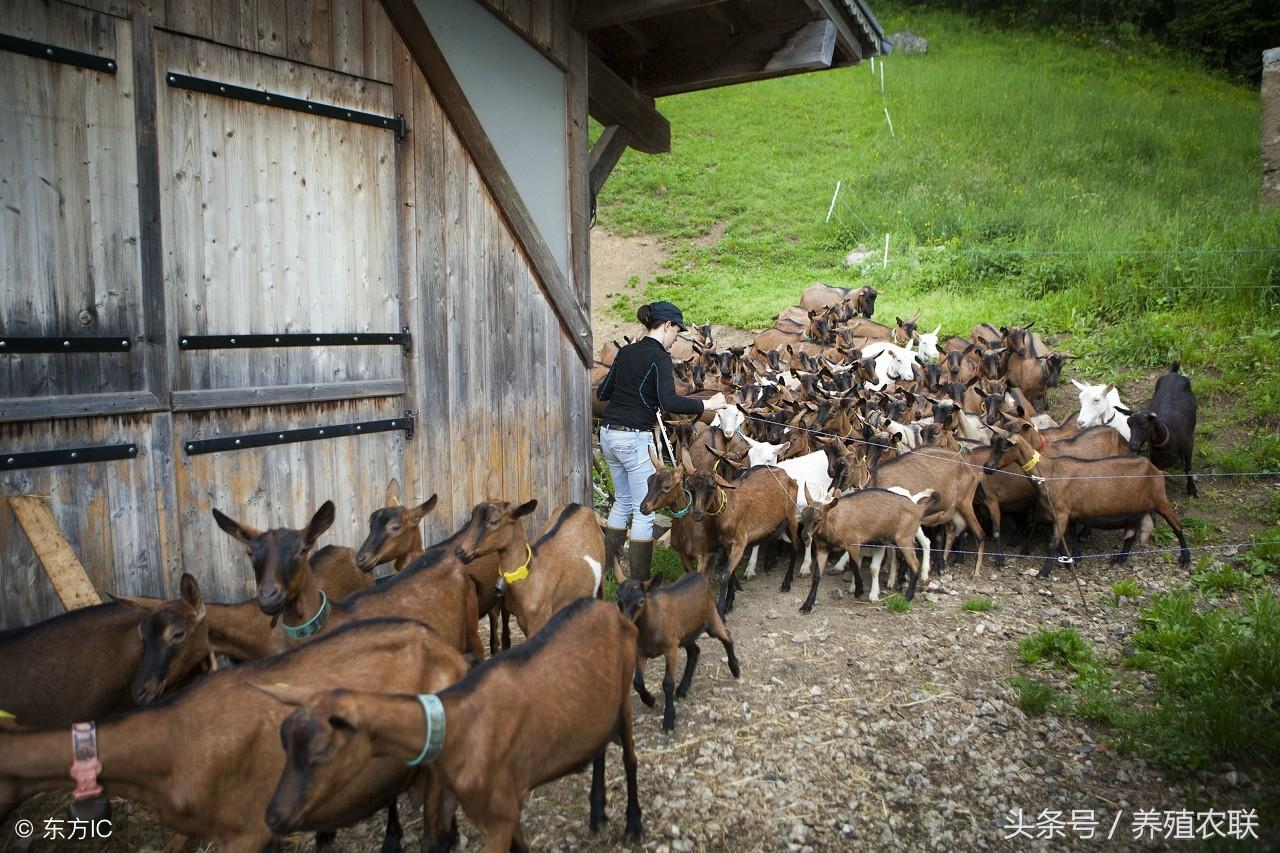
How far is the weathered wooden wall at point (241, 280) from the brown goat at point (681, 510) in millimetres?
1090

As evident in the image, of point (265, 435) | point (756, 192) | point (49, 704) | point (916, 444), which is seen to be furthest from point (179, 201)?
point (756, 192)

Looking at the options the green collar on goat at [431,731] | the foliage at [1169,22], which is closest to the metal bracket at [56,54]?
the green collar on goat at [431,731]

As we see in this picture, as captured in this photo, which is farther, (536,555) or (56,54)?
(536,555)

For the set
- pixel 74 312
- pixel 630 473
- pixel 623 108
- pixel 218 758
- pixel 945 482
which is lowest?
pixel 218 758

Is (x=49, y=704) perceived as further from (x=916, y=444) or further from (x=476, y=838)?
(x=916, y=444)

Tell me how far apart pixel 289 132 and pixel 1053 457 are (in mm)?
6984

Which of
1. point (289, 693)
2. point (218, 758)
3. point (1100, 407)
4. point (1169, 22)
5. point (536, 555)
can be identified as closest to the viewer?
point (289, 693)

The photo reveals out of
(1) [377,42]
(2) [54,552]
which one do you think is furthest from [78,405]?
(1) [377,42]

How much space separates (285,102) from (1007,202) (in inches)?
805

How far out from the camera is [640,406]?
7273 mm

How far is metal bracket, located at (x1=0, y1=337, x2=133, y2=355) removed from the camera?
450cm

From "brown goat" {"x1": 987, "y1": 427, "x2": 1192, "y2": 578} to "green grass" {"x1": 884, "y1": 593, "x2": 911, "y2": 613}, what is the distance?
1515mm

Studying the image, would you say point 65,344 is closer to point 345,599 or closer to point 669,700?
point 345,599

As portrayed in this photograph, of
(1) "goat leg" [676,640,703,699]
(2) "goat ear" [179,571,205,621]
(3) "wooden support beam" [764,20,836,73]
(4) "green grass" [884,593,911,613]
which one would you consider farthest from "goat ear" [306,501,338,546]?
(3) "wooden support beam" [764,20,836,73]
